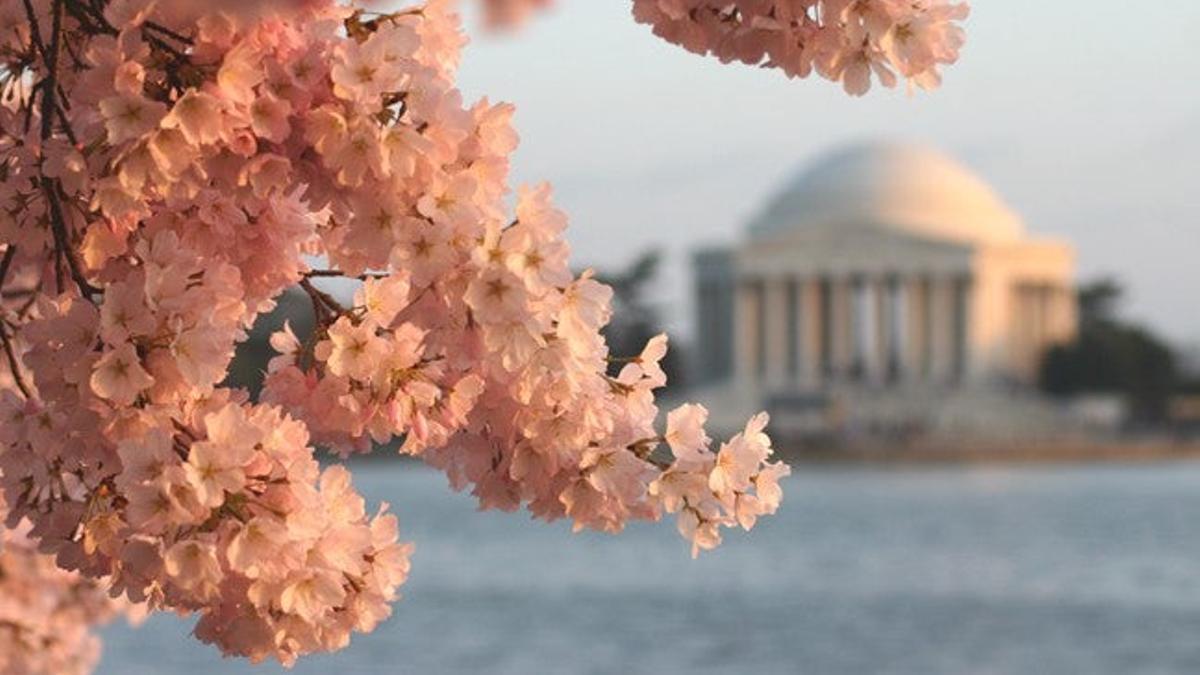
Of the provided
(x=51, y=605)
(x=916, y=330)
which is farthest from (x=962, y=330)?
(x=51, y=605)

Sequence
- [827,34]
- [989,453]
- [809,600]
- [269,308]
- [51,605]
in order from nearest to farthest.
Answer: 1. [827,34]
2. [269,308]
3. [51,605]
4. [809,600]
5. [989,453]

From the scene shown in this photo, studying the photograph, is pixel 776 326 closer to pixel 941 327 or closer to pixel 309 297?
pixel 941 327

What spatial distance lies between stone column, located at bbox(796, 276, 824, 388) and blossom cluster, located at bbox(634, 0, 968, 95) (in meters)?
152

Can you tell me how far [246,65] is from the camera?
4.85m

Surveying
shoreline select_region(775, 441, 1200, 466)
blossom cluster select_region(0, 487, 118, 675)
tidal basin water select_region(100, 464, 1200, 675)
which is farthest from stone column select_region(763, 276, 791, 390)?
blossom cluster select_region(0, 487, 118, 675)

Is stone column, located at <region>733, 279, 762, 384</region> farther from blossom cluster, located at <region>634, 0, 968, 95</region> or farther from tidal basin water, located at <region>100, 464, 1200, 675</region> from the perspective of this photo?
blossom cluster, located at <region>634, 0, 968, 95</region>

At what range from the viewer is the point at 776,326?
160m

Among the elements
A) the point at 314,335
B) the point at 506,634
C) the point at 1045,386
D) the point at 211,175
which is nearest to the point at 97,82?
the point at 211,175

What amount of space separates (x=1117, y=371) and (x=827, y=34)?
148m

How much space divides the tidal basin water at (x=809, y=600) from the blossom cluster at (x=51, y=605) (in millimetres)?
14777

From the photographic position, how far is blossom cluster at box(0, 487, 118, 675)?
10625 millimetres

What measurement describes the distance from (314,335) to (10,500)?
0.67m

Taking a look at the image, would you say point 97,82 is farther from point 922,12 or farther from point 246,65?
point 922,12

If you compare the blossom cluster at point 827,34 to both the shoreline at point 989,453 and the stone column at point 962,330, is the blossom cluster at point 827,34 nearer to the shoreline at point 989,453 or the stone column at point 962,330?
the shoreline at point 989,453
